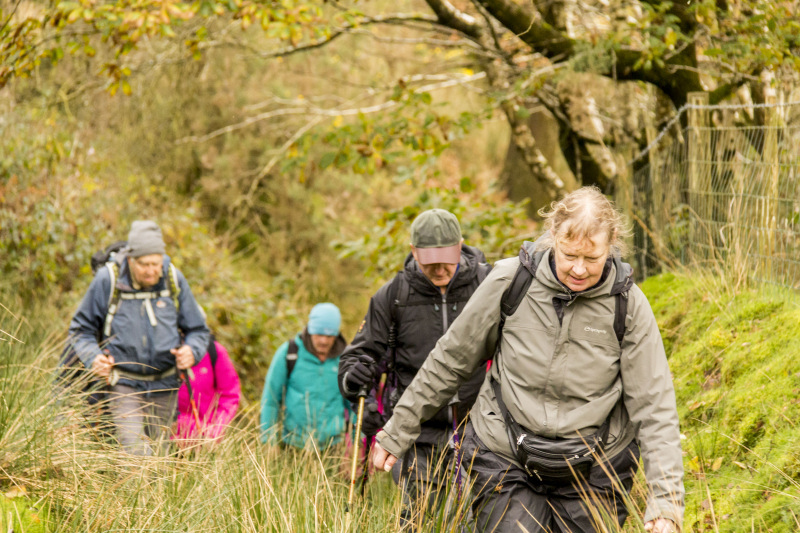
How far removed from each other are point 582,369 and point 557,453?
0.33 m

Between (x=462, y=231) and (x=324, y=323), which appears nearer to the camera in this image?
(x=324, y=323)

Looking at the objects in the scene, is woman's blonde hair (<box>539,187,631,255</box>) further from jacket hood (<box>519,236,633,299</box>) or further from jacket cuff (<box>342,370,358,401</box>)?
jacket cuff (<box>342,370,358,401</box>)

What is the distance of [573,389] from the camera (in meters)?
3.07

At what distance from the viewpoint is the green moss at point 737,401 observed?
134 inches

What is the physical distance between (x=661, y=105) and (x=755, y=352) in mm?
4384

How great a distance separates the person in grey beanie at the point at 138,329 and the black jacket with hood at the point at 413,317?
1.73 m

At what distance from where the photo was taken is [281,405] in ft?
21.7

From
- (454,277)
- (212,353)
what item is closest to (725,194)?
(454,277)

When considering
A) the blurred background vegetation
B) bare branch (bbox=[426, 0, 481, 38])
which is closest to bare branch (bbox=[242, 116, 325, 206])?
the blurred background vegetation

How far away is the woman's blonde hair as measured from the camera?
2994 mm

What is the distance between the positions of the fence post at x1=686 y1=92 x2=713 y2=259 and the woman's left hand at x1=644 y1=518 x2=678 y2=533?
3230 millimetres

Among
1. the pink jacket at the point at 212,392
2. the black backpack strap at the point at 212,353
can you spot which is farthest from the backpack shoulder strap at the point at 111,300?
the black backpack strap at the point at 212,353

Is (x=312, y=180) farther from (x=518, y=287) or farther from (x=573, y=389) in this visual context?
(x=573, y=389)

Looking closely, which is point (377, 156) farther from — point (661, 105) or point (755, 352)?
point (755, 352)
